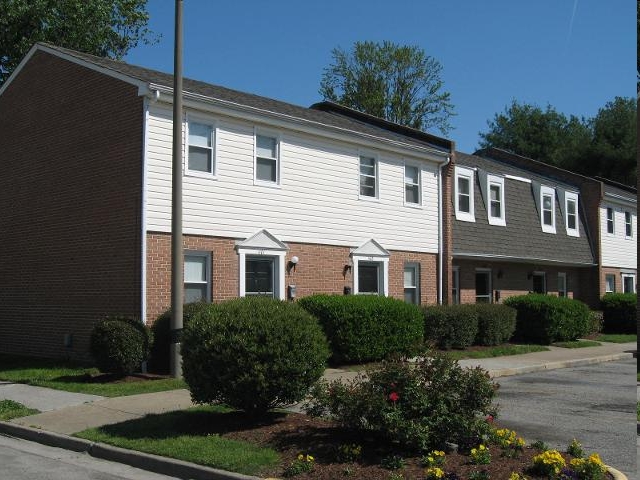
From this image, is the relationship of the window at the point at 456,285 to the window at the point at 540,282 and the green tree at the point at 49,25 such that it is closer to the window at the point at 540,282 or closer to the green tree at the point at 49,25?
the window at the point at 540,282

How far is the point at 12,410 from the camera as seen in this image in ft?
37.2

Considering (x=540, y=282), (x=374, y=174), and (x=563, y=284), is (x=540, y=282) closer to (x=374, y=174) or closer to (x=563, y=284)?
(x=563, y=284)

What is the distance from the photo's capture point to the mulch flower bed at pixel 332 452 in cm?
723

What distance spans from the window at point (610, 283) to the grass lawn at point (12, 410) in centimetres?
2598

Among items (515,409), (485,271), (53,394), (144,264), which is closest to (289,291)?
(144,264)

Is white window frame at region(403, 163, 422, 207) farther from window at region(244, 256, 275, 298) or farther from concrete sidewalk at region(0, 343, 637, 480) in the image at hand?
concrete sidewalk at region(0, 343, 637, 480)

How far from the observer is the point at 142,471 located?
27.1 feet

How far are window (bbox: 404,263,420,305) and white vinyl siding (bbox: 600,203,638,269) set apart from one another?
496 inches

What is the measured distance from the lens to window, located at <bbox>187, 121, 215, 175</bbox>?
54.2ft

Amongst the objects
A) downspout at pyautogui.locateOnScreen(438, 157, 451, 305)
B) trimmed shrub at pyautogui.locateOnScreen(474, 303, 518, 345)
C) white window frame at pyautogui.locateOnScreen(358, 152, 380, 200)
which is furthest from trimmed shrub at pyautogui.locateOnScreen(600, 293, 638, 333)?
white window frame at pyautogui.locateOnScreen(358, 152, 380, 200)

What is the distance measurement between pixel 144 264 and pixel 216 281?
1.85 metres

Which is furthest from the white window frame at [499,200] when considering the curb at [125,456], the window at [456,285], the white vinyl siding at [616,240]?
the curb at [125,456]

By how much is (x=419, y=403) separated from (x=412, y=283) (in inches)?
571

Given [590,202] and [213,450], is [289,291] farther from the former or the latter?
[590,202]
